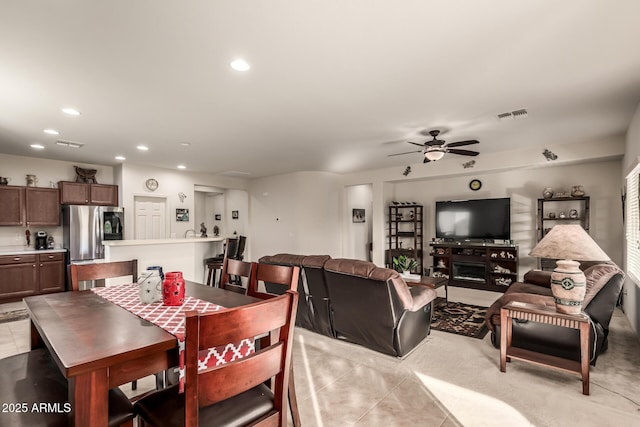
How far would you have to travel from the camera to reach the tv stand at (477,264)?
6.05 metres

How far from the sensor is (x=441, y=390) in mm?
2430

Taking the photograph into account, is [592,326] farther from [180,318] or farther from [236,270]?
[180,318]

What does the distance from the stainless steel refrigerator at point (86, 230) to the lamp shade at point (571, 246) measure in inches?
252

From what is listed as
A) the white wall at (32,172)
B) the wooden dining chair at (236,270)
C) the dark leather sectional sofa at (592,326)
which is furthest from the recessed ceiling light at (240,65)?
the white wall at (32,172)

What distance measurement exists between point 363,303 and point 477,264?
4.41 meters

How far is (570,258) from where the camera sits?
8.16 feet

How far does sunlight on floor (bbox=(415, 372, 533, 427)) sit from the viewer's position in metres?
2.06

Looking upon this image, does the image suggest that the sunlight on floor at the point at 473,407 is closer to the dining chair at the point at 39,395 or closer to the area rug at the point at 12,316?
the dining chair at the point at 39,395

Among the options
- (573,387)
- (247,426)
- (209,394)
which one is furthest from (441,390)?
(209,394)

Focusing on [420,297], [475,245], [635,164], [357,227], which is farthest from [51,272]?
[635,164]

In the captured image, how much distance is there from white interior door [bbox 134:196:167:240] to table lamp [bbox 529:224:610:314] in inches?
272

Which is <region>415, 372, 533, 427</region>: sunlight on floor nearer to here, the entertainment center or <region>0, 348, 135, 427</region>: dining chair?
<region>0, 348, 135, 427</region>: dining chair

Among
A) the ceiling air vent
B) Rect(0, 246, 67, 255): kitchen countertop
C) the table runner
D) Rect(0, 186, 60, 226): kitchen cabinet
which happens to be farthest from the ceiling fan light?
Rect(0, 186, 60, 226): kitchen cabinet

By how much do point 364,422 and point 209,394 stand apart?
4.56ft
